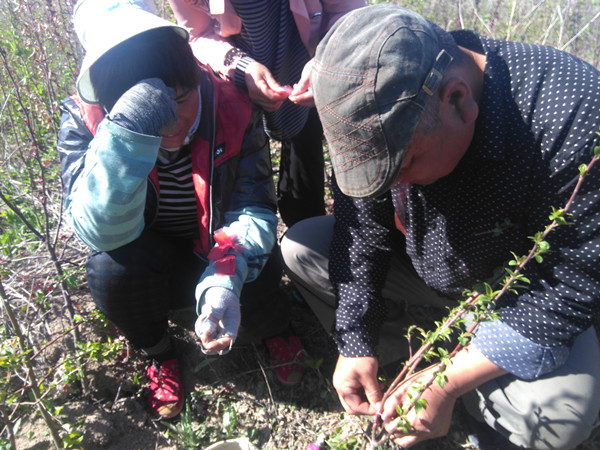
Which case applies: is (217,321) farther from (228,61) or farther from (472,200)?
(228,61)

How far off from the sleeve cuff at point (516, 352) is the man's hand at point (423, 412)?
0.19 metres

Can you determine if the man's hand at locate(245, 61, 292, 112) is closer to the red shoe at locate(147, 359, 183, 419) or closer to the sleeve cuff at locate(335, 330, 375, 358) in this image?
the sleeve cuff at locate(335, 330, 375, 358)

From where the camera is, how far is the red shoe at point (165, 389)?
6.14 feet

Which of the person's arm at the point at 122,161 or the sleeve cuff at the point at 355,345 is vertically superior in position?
the person's arm at the point at 122,161

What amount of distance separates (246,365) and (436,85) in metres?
1.56

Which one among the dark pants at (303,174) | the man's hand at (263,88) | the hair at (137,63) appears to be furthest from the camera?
the dark pants at (303,174)

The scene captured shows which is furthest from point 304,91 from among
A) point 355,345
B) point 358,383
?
point 358,383

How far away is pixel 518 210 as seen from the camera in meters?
1.23

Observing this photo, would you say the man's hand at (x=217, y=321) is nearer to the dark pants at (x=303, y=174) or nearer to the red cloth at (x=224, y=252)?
the red cloth at (x=224, y=252)

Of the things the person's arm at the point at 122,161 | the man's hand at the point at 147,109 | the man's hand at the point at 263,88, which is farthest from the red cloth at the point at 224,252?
the man's hand at the point at 263,88

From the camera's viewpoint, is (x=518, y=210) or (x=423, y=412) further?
(x=423, y=412)

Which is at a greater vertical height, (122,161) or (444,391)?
(122,161)

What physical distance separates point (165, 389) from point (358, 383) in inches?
35.4

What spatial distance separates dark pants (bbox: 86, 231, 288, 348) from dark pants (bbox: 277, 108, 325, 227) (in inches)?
21.1
